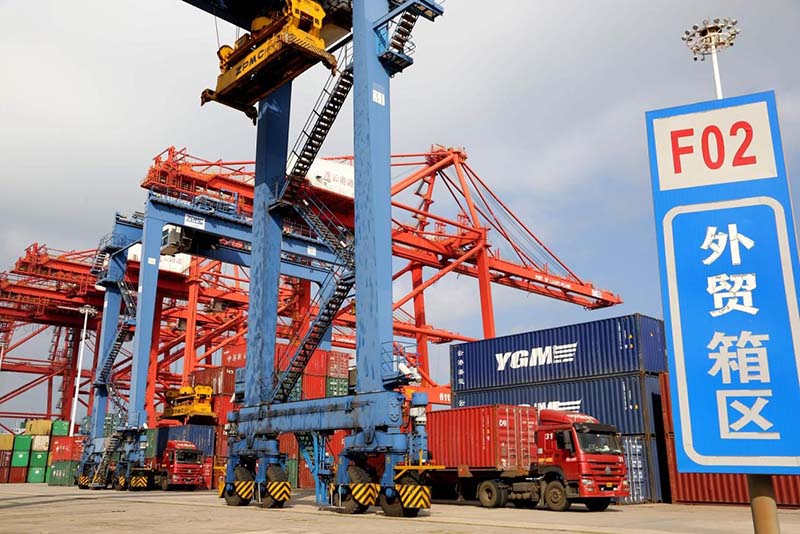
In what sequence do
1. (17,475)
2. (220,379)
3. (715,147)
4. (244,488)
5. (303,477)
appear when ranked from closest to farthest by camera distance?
1. (715,147)
2. (244,488)
3. (303,477)
4. (220,379)
5. (17,475)

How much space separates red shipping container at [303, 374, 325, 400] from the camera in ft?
113

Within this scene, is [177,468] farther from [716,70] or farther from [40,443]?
[716,70]

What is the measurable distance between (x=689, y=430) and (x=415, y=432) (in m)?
13.2

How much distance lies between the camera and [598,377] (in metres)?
23.1

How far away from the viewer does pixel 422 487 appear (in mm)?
16484

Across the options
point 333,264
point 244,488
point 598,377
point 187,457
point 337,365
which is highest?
point 333,264

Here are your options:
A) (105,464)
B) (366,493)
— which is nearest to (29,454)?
(105,464)

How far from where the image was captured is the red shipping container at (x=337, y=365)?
3663cm

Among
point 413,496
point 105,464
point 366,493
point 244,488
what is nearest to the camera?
point 413,496

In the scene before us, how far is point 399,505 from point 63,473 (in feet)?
109

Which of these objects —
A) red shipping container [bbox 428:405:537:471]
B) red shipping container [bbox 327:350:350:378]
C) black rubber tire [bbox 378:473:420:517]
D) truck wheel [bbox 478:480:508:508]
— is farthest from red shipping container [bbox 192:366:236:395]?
black rubber tire [bbox 378:473:420:517]

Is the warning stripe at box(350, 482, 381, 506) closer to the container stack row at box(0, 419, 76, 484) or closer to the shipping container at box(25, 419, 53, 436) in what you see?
the container stack row at box(0, 419, 76, 484)

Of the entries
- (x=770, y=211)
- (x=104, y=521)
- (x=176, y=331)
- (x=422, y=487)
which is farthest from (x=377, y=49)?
(x=176, y=331)

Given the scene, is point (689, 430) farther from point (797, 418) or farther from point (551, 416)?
point (551, 416)
